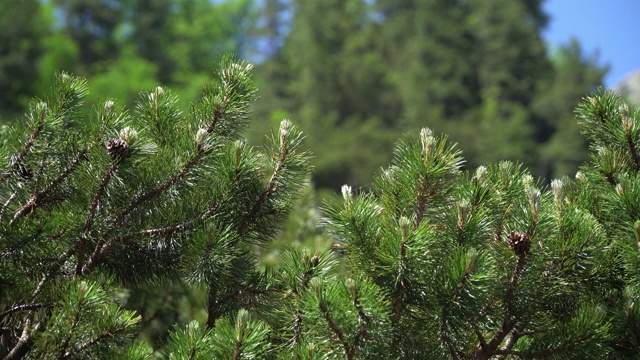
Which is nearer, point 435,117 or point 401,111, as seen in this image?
point 435,117

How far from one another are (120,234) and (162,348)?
1.43 ft

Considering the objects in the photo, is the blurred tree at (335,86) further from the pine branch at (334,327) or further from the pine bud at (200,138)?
the pine branch at (334,327)

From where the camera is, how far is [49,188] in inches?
139

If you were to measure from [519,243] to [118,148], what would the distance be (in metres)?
1.38

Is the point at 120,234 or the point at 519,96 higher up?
the point at 519,96

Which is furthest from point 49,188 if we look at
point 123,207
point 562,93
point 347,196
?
point 562,93

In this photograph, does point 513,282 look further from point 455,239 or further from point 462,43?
point 462,43

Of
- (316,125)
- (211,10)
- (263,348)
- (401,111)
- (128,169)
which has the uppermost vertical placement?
(211,10)

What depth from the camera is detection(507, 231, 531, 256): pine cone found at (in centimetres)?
327

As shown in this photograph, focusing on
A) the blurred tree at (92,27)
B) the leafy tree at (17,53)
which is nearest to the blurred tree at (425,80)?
the blurred tree at (92,27)

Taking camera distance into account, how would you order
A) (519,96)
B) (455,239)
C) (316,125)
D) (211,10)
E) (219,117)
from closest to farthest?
(455,239) < (219,117) < (316,125) < (519,96) < (211,10)

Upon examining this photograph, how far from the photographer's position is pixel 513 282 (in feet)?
10.9

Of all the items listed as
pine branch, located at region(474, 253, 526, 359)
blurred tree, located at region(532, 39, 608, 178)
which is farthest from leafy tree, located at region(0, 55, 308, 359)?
blurred tree, located at region(532, 39, 608, 178)

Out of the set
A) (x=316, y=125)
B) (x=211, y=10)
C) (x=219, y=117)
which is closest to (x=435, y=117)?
(x=316, y=125)
